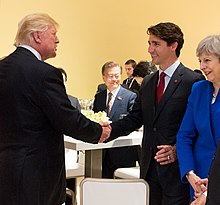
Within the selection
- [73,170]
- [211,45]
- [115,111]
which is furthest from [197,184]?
[115,111]

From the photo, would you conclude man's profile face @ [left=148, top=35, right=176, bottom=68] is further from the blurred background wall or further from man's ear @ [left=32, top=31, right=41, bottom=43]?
the blurred background wall

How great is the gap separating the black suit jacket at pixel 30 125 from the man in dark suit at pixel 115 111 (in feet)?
6.09

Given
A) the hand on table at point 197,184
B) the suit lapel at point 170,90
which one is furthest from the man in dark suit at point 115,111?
the hand on table at point 197,184

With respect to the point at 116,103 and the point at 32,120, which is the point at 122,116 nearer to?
the point at 116,103

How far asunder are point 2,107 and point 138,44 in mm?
6443

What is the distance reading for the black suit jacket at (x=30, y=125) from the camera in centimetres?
219

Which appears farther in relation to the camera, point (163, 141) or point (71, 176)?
point (71, 176)

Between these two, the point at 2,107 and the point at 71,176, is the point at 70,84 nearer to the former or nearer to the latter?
the point at 71,176

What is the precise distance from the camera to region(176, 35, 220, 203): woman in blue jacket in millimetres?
2178

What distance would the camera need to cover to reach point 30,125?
86.8 inches

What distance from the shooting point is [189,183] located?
2348mm

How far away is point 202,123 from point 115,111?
2105mm

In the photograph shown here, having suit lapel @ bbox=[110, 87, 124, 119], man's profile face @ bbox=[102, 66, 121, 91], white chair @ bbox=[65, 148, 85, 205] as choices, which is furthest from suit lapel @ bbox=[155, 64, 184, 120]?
man's profile face @ bbox=[102, 66, 121, 91]

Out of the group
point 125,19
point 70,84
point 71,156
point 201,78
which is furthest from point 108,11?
point 201,78
